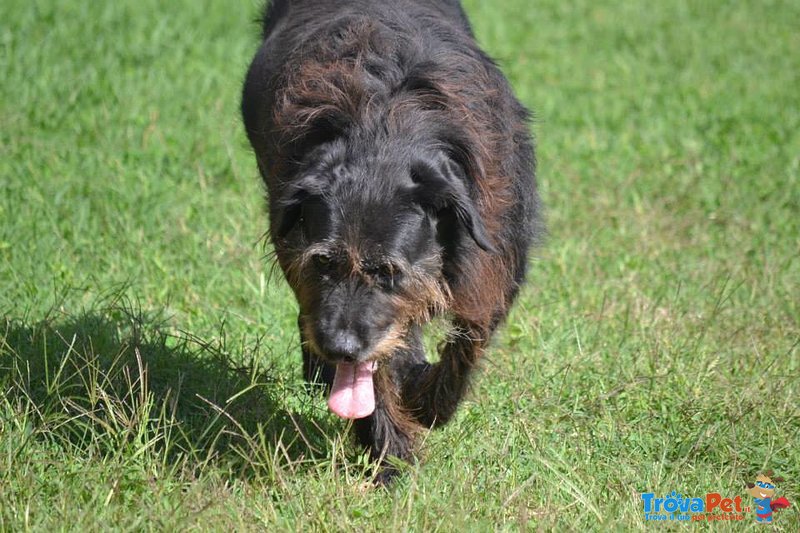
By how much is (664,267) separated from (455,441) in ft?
8.37

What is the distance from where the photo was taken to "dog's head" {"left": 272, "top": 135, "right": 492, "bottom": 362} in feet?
11.7

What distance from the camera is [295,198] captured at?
3672mm

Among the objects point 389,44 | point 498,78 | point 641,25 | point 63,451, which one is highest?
point 389,44

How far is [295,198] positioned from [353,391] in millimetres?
772

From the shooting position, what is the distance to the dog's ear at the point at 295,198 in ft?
11.9

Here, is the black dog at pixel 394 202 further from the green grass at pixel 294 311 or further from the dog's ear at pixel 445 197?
the green grass at pixel 294 311

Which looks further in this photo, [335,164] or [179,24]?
[179,24]

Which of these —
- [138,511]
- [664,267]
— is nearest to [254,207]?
[664,267]

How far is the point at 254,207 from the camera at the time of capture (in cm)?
678

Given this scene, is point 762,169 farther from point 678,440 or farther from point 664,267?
point 678,440

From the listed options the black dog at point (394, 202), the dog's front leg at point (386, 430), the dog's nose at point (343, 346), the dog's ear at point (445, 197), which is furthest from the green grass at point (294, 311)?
the dog's ear at point (445, 197)

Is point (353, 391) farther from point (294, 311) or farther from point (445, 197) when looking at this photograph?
point (294, 311)

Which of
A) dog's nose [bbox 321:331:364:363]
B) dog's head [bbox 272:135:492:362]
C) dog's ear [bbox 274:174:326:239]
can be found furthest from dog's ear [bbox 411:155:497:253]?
dog's nose [bbox 321:331:364:363]

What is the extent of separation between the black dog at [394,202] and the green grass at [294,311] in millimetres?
320
